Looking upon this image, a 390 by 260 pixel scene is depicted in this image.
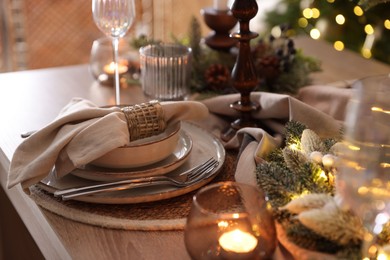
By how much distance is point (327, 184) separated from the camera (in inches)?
28.9

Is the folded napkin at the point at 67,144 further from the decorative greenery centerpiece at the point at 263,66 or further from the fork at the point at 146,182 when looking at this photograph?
the decorative greenery centerpiece at the point at 263,66

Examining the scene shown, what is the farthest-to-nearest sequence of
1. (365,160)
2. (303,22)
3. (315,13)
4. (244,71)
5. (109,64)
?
1. (303,22)
2. (315,13)
3. (109,64)
4. (244,71)
5. (365,160)

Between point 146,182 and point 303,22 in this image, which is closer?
point 146,182

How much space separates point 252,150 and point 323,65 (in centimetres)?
62

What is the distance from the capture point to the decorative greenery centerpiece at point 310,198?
0.63m

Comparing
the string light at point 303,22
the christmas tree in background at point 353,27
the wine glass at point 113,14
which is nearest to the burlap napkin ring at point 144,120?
the wine glass at point 113,14

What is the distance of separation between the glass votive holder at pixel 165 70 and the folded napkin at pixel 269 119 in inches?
4.2

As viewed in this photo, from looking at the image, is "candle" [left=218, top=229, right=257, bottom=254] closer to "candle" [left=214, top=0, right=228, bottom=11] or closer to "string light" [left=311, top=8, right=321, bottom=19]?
"candle" [left=214, top=0, right=228, bottom=11]

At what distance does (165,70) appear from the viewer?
1159 mm

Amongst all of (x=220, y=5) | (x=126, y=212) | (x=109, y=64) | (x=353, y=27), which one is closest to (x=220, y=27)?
(x=220, y=5)

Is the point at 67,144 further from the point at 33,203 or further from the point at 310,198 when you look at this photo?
the point at 310,198

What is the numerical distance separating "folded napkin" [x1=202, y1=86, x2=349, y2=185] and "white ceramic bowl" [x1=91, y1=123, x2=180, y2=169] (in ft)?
0.37

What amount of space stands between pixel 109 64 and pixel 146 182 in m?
0.54

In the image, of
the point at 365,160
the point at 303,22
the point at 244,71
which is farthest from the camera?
the point at 303,22
